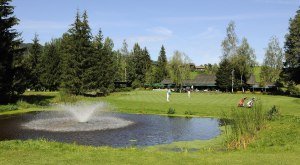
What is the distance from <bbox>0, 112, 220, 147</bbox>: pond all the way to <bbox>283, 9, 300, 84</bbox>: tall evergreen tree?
53.9 meters

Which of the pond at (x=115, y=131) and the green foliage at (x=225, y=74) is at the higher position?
the green foliage at (x=225, y=74)

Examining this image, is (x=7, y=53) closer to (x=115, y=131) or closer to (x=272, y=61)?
(x=115, y=131)

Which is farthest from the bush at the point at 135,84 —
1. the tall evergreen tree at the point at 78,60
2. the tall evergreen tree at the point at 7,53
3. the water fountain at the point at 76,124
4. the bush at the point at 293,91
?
the water fountain at the point at 76,124

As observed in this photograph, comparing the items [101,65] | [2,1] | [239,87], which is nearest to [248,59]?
[239,87]

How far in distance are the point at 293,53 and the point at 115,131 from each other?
2661 inches

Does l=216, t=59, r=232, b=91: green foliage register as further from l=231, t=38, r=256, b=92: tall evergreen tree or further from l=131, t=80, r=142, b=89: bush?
l=131, t=80, r=142, b=89: bush

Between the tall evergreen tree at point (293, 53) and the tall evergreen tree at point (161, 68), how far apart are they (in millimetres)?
64007

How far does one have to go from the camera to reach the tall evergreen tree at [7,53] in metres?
49.7

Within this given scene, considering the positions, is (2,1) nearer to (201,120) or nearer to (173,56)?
(201,120)

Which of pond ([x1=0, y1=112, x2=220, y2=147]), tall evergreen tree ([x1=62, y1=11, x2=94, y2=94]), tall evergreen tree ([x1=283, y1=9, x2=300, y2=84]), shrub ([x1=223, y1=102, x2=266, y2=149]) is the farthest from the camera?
tall evergreen tree ([x1=283, y1=9, x2=300, y2=84])

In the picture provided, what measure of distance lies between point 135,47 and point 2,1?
93.0 m

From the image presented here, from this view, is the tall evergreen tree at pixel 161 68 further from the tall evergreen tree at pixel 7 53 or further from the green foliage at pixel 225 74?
the tall evergreen tree at pixel 7 53

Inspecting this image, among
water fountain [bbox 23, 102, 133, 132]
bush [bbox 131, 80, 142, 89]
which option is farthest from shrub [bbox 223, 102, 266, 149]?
bush [bbox 131, 80, 142, 89]

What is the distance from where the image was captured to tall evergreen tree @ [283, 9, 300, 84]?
272ft
